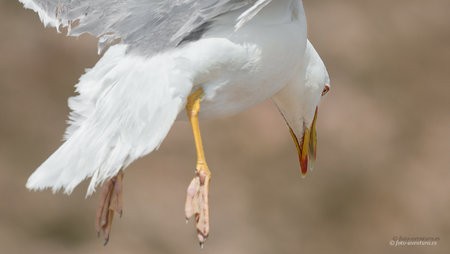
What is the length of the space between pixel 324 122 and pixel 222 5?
12.0 ft

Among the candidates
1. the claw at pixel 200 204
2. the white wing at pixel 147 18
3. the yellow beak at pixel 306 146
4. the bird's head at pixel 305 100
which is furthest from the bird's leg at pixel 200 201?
the yellow beak at pixel 306 146

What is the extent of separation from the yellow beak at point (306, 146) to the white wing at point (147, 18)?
1.92 feet

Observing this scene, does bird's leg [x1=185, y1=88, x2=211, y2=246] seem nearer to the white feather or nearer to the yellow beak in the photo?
the white feather

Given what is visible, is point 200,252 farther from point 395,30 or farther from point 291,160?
point 395,30

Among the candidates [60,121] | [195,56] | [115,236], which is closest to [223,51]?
[195,56]

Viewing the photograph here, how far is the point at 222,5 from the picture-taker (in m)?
2.93

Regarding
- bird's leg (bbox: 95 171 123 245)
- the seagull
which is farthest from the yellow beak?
bird's leg (bbox: 95 171 123 245)

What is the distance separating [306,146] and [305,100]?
0.17m

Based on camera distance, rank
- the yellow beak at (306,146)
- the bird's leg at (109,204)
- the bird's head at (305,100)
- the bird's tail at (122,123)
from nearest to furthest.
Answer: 1. the bird's tail at (122,123)
2. the bird's leg at (109,204)
3. the bird's head at (305,100)
4. the yellow beak at (306,146)

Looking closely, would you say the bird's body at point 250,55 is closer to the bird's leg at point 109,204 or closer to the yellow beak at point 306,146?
the bird's leg at point 109,204

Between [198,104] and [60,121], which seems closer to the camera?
[198,104]

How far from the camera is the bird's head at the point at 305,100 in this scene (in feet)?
11.1

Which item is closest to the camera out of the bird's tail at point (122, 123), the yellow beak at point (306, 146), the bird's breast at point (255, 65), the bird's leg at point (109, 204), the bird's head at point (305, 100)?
the bird's tail at point (122, 123)

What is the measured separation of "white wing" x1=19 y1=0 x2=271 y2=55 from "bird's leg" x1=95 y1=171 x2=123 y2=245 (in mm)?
336
